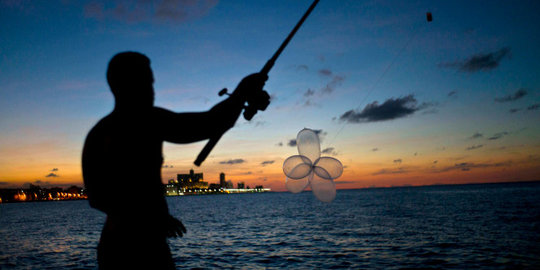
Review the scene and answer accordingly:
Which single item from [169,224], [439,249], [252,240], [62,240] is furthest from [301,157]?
[62,240]

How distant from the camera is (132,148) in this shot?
68.3 inches

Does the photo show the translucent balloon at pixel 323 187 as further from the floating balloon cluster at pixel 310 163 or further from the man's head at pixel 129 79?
the man's head at pixel 129 79

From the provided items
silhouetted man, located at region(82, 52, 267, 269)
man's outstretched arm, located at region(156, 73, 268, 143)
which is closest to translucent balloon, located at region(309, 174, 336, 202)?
man's outstretched arm, located at region(156, 73, 268, 143)

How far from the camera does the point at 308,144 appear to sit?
6984 millimetres

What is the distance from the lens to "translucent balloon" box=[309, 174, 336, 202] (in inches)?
289

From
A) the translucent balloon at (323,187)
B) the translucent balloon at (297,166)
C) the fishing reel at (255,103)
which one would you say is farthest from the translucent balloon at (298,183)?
the fishing reel at (255,103)

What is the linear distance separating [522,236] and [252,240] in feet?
68.3

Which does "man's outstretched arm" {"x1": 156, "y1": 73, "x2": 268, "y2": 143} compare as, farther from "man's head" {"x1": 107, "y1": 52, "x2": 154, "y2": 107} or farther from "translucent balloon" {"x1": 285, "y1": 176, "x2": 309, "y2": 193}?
"translucent balloon" {"x1": 285, "y1": 176, "x2": 309, "y2": 193}

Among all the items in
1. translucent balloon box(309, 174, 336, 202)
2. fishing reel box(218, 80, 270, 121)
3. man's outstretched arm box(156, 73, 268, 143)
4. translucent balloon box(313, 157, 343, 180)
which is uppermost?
fishing reel box(218, 80, 270, 121)

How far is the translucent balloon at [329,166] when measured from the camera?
6.97m

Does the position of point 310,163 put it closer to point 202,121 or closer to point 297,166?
point 297,166

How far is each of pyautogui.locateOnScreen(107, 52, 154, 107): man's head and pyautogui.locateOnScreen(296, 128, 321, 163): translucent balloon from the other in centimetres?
527

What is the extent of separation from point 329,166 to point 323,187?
0.71 metres

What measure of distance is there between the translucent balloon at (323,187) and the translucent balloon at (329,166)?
1.04ft
